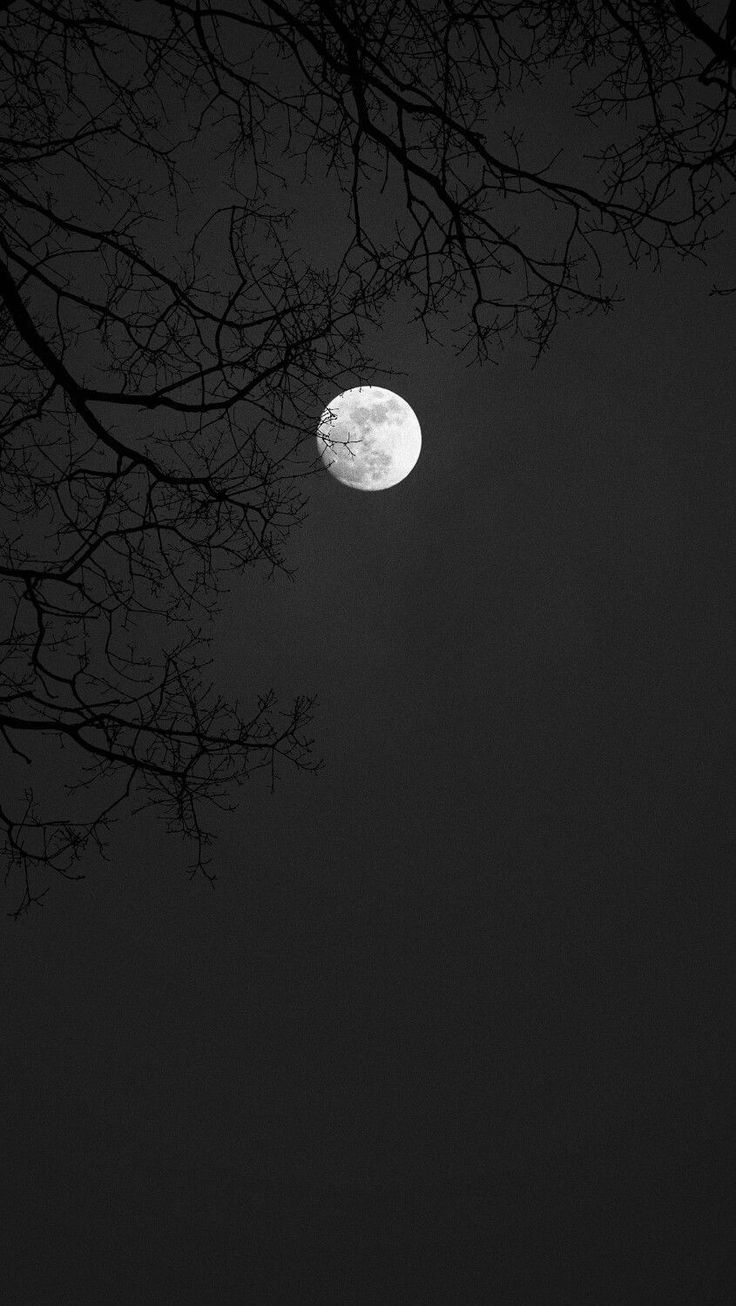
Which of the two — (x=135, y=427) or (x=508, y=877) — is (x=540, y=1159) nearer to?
(x=508, y=877)

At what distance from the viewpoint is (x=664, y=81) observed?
3.37 m

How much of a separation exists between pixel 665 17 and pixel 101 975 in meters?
11.6

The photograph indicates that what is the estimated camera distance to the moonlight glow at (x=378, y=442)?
11266 millimetres

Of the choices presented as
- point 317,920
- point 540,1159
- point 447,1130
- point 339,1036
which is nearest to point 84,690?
point 317,920

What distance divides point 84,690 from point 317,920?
13.6 feet

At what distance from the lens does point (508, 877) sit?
12992 millimetres

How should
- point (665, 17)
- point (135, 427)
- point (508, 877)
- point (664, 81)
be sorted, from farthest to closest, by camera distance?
point (508, 877) < point (135, 427) < point (664, 81) < point (665, 17)

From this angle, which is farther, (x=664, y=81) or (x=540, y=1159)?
(x=540, y=1159)

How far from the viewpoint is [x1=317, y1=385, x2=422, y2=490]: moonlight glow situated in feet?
37.0

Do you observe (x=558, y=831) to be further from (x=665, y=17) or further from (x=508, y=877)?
(x=665, y=17)

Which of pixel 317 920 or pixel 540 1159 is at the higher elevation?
pixel 317 920

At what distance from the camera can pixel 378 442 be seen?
1216 cm

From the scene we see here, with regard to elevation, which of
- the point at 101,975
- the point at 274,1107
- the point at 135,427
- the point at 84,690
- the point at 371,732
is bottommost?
the point at 274,1107

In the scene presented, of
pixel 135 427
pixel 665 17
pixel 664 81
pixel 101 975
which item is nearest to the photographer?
pixel 665 17
